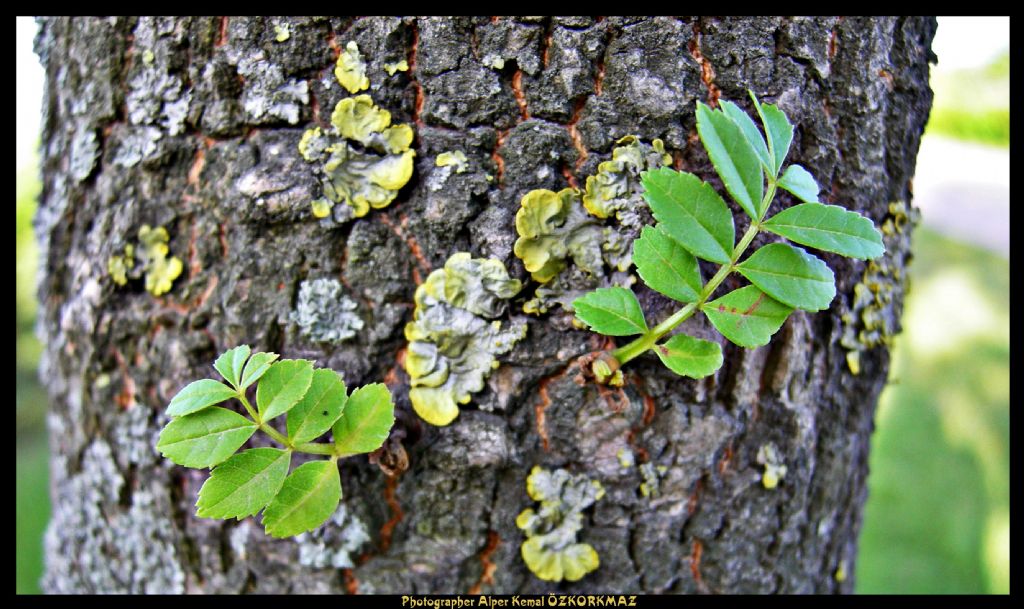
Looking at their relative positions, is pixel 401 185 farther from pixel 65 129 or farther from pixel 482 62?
pixel 65 129

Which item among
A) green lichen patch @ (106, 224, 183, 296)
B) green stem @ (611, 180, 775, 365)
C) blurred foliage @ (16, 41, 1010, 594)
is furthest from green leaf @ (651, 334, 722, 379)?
blurred foliage @ (16, 41, 1010, 594)

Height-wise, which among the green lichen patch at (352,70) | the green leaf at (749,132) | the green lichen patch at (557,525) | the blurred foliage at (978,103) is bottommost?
the green lichen patch at (557,525)

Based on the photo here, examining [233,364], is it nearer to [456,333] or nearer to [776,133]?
[456,333]

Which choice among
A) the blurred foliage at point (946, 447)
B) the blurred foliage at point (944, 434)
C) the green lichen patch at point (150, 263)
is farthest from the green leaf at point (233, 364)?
the blurred foliage at point (946, 447)

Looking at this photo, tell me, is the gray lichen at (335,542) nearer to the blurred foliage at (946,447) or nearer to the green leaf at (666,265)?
the green leaf at (666,265)

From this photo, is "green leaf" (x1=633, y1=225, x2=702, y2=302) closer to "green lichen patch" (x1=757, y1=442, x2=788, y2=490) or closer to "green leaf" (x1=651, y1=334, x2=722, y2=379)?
"green leaf" (x1=651, y1=334, x2=722, y2=379)

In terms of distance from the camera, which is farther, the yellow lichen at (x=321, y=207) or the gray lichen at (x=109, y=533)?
the gray lichen at (x=109, y=533)
